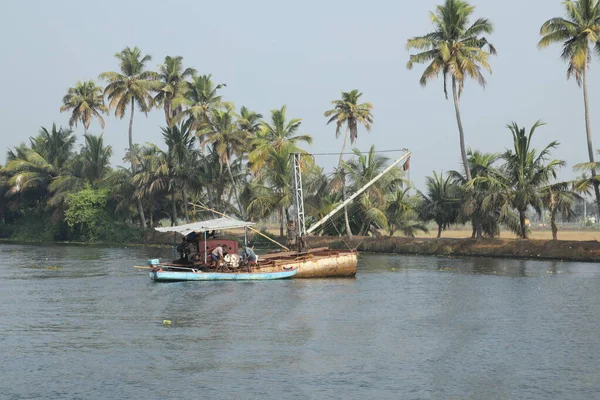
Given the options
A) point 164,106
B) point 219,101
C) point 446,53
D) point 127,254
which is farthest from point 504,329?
point 164,106

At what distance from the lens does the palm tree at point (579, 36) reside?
163ft

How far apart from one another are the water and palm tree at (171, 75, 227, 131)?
3224cm

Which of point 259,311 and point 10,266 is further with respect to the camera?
point 10,266

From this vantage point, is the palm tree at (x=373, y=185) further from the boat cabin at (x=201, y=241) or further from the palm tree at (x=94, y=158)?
the palm tree at (x=94, y=158)

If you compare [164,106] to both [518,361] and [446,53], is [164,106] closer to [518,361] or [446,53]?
[446,53]

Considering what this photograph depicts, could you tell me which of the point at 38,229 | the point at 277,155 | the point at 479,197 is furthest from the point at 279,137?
the point at 38,229

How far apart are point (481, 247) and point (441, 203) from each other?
25.7 feet

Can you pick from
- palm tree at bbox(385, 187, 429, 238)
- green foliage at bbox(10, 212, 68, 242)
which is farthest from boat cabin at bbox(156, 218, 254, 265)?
green foliage at bbox(10, 212, 68, 242)

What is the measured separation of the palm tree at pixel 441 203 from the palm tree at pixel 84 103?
136 feet

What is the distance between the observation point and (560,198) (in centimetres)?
5084

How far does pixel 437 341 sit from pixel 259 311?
8.16 meters

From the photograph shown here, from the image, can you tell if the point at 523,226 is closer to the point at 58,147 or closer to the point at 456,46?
the point at 456,46

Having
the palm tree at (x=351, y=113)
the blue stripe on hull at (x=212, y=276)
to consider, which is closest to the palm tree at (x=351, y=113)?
the palm tree at (x=351, y=113)

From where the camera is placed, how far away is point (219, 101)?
71.8 meters
